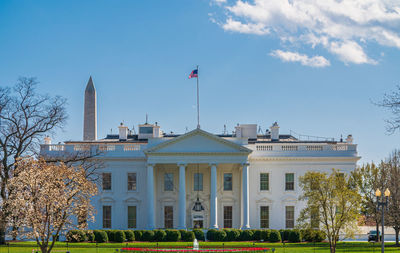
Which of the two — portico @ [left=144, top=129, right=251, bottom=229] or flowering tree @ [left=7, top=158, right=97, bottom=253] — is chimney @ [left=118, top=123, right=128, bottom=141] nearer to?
portico @ [left=144, top=129, right=251, bottom=229]

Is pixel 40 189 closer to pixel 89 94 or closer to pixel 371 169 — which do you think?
→ pixel 371 169

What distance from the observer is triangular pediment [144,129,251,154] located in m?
55.7

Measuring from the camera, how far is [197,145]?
5606 cm

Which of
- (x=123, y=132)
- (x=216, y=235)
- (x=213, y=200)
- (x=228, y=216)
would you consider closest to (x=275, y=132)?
(x=228, y=216)

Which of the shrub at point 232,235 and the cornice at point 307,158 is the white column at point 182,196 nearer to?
the shrub at point 232,235

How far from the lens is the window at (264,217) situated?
192 ft

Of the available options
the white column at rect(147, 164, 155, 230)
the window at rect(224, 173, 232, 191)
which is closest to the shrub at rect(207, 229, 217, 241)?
the white column at rect(147, 164, 155, 230)

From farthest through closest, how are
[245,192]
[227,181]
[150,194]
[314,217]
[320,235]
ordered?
[227,181], [150,194], [245,192], [314,217], [320,235]

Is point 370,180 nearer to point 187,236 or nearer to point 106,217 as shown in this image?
point 187,236

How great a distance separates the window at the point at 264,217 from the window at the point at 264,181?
2.07 m

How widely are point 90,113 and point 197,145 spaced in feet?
88.8

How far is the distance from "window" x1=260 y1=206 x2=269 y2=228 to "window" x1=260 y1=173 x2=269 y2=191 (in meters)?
2.07

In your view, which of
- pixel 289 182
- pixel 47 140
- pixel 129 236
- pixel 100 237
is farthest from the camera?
pixel 47 140

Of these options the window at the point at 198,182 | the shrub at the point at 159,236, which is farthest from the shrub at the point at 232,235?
the window at the point at 198,182
